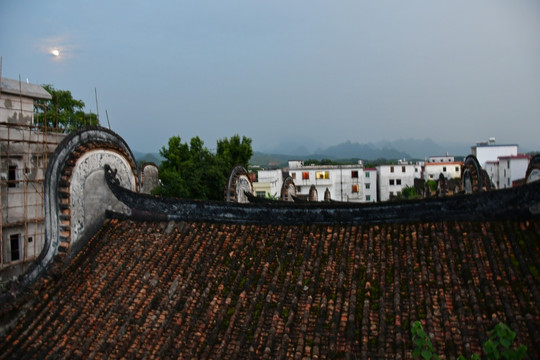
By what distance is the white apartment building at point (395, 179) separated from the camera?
64.0 m

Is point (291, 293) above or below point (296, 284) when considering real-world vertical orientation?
below

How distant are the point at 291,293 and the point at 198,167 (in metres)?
26.8

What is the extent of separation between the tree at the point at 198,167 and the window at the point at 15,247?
1061 cm

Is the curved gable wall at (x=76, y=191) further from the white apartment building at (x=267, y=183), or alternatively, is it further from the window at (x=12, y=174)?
the white apartment building at (x=267, y=183)

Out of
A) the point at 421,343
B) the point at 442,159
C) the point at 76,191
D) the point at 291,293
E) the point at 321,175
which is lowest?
the point at 291,293

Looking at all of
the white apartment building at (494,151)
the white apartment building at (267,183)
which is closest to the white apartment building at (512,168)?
the white apartment building at (494,151)

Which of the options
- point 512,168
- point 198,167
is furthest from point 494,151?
point 198,167

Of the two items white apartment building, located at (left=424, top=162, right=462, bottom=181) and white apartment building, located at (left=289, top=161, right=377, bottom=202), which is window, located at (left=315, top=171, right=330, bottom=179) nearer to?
white apartment building, located at (left=289, top=161, right=377, bottom=202)

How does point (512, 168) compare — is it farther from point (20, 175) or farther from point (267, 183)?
point (20, 175)

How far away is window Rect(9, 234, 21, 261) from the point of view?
18880 millimetres

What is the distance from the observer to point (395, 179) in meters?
64.2

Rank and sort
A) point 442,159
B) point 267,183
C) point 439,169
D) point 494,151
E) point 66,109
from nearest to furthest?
point 66,109 < point 267,183 < point 494,151 < point 439,169 < point 442,159

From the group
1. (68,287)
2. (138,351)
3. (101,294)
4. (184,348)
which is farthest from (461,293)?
(68,287)

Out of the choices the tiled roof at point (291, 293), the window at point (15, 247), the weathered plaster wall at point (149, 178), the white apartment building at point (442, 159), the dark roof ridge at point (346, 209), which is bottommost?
the window at point (15, 247)
